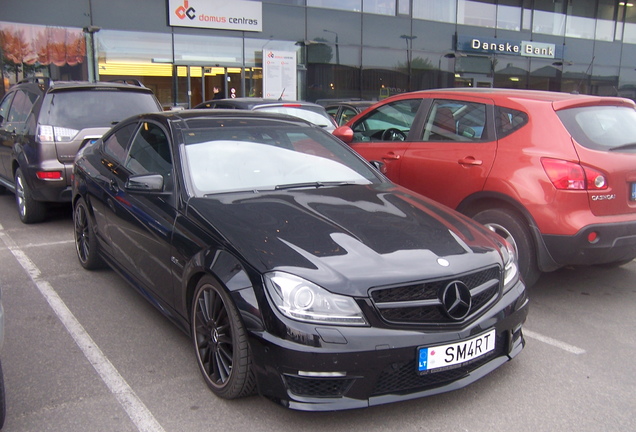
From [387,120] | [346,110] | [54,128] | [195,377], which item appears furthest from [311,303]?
[346,110]

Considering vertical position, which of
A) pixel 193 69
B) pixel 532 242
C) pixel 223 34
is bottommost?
pixel 532 242

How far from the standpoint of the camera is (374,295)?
110 inches

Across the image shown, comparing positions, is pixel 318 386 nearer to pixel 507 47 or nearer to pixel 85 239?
pixel 85 239

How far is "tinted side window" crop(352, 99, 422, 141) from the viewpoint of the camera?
19.5 ft

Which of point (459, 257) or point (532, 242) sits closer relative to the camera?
point (459, 257)

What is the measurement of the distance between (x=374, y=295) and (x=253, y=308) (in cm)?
58

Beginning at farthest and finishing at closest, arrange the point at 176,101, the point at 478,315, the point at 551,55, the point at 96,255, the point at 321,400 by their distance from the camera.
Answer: the point at 551,55 < the point at 176,101 < the point at 96,255 < the point at 478,315 < the point at 321,400

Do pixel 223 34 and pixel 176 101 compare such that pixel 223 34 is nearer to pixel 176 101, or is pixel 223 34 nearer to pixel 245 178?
pixel 176 101

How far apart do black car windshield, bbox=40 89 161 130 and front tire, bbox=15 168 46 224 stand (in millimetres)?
889

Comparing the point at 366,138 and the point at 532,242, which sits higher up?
the point at 366,138

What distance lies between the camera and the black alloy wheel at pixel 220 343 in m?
2.89

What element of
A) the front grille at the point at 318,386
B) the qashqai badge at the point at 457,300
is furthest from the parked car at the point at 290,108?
the front grille at the point at 318,386

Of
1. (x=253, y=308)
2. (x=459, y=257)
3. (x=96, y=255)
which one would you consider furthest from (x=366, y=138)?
(x=253, y=308)

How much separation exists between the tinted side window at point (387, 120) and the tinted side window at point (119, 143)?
2.65m
